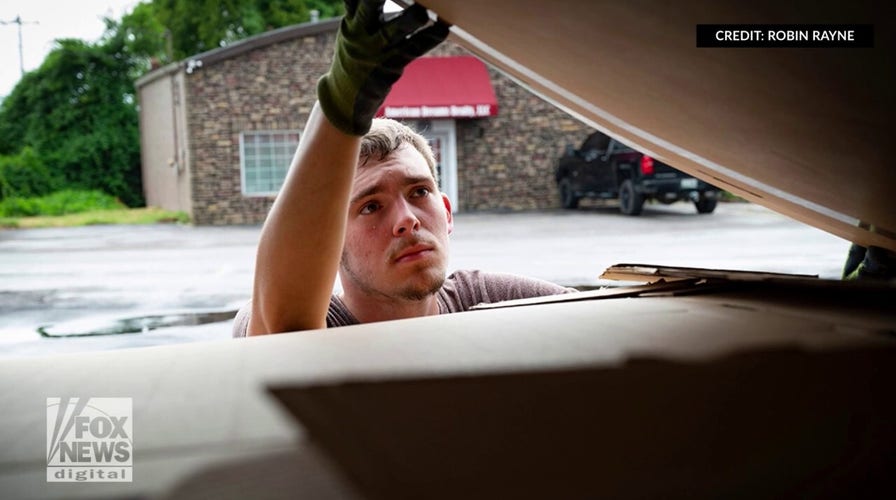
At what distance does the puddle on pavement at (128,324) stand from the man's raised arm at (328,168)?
467 centimetres

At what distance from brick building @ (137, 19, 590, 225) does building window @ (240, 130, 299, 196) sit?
0.02 m

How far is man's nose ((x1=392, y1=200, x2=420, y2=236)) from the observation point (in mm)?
1513

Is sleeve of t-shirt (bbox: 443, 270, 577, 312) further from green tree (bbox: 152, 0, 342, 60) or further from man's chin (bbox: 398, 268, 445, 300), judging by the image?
green tree (bbox: 152, 0, 342, 60)

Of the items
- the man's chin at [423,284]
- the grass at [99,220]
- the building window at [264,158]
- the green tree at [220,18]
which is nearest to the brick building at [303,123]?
the building window at [264,158]

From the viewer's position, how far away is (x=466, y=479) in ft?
1.39

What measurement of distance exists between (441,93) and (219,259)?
325 inches

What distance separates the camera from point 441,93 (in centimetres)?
1705

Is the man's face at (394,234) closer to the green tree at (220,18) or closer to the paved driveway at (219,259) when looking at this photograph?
the paved driveway at (219,259)

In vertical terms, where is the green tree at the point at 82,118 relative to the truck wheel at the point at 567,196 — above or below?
above

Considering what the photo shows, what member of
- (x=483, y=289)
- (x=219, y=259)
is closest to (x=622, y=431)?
(x=483, y=289)

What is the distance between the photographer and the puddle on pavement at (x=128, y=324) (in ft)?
18.0

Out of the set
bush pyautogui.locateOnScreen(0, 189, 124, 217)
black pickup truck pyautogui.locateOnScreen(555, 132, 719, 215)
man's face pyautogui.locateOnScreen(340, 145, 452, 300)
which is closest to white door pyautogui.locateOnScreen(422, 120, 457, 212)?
black pickup truck pyautogui.locateOnScreen(555, 132, 719, 215)

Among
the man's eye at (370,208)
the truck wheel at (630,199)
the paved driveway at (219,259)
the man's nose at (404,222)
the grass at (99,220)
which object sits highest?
the man's eye at (370,208)

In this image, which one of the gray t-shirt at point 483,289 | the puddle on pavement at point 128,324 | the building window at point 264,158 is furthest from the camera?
the building window at point 264,158
